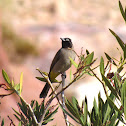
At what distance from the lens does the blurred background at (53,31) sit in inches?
207

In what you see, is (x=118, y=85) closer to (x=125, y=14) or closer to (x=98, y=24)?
(x=125, y=14)

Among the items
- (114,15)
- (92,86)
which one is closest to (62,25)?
(114,15)

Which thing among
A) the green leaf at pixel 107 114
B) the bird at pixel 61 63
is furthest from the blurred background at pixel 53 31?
the green leaf at pixel 107 114

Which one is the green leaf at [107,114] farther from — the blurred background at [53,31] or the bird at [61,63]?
the blurred background at [53,31]

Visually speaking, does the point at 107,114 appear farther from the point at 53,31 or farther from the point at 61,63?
the point at 53,31

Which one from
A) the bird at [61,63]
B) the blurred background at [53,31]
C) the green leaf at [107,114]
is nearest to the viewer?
the green leaf at [107,114]

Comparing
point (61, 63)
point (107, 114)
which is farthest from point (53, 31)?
point (107, 114)

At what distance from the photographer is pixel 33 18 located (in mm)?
8812

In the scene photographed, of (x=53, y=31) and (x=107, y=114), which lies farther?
(x=53, y=31)

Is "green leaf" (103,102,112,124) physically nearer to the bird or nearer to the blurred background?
the bird

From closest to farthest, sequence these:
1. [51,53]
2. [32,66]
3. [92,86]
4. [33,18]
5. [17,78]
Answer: [17,78]
[92,86]
[32,66]
[51,53]
[33,18]

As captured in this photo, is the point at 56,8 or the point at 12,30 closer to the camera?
the point at 12,30

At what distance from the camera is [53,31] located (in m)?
7.66

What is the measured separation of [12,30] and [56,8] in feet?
8.26
